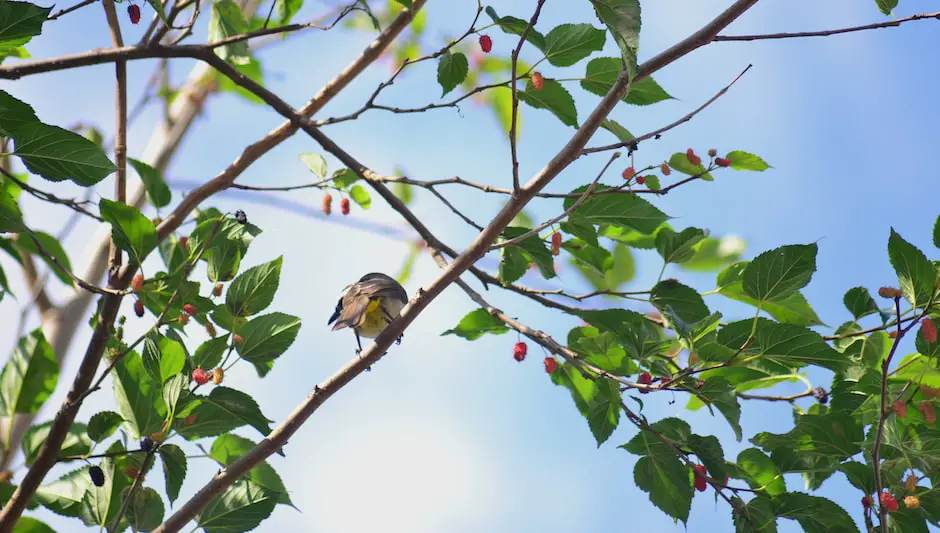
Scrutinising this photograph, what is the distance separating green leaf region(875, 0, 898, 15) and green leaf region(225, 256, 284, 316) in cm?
159

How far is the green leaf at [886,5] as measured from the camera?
6.32ft

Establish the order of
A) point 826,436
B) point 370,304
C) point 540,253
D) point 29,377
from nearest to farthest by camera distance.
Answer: point 826,436, point 540,253, point 29,377, point 370,304

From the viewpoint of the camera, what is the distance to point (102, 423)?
7.32 ft

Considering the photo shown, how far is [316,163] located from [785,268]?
171 cm

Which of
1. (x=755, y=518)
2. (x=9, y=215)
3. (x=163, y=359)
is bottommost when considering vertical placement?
(x=755, y=518)

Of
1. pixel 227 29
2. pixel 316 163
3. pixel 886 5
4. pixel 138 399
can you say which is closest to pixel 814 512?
pixel 886 5

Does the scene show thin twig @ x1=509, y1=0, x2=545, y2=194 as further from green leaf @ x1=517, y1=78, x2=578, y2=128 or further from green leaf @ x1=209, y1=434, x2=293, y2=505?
green leaf @ x1=209, y1=434, x2=293, y2=505

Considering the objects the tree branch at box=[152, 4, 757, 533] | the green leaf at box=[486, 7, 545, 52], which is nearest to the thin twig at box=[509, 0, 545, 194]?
the tree branch at box=[152, 4, 757, 533]

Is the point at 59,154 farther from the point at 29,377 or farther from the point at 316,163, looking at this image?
the point at 316,163

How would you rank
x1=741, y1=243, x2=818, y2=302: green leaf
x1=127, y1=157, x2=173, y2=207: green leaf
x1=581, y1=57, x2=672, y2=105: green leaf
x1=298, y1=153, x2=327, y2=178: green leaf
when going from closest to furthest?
x1=741, y1=243, x2=818, y2=302: green leaf → x1=581, y1=57, x2=672, y2=105: green leaf → x1=127, y1=157, x2=173, y2=207: green leaf → x1=298, y1=153, x2=327, y2=178: green leaf

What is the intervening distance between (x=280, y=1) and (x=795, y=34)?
1.87 m

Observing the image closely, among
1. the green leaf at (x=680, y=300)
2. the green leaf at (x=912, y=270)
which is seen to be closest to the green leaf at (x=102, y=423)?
the green leaf at (x=680, y=300)

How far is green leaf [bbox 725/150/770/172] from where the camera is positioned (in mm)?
2373

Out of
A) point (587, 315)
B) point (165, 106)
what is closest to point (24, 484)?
point (587, 315)
